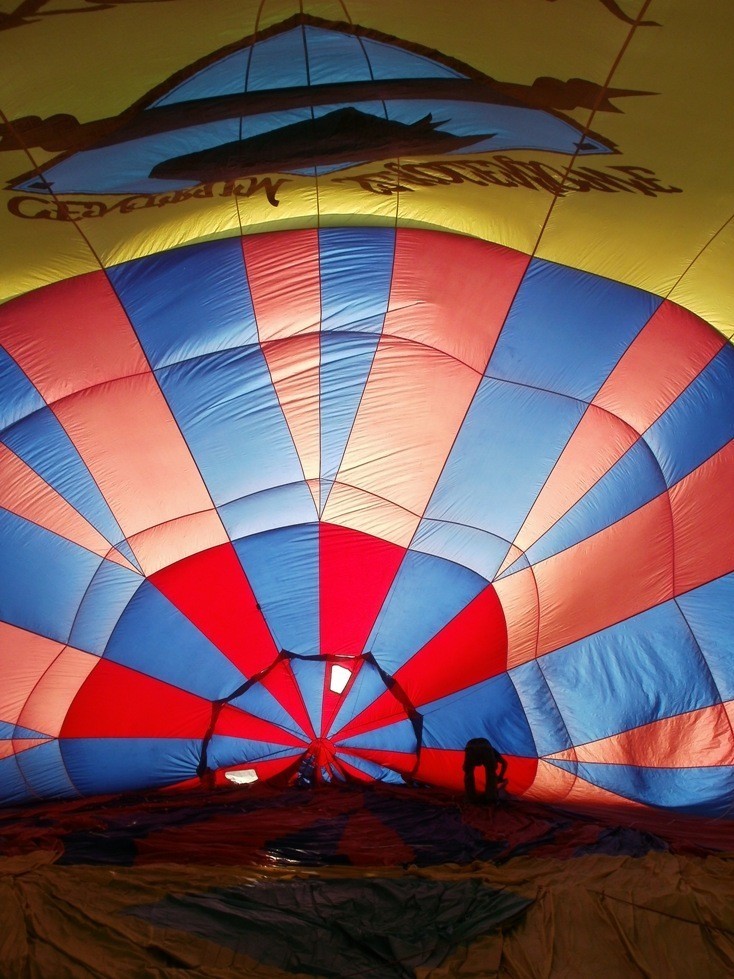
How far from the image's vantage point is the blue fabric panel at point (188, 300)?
3.31 meters

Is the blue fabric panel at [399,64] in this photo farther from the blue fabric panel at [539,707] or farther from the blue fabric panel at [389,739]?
the blue fabric panel at [389,739]

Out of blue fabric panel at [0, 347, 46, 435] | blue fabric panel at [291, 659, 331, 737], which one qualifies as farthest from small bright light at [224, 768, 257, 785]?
blue fabric panel at [0, 347, 46, 435]

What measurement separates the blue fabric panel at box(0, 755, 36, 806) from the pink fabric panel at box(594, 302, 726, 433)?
3.08 metres

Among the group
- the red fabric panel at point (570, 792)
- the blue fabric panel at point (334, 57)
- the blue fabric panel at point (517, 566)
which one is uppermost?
the blue fabric panel at point (334, 57)

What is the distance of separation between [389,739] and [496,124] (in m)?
2.91

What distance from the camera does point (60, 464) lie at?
3.87m

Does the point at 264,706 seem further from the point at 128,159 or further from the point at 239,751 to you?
the point at 128,159

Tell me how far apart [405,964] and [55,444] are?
2.35 m

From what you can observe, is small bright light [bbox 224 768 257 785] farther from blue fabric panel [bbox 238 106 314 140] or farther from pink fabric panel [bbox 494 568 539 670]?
blue fabric panel [bbox 238 106 314 140]

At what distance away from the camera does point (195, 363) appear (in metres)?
3.72

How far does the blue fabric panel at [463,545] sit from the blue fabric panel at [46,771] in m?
1.92

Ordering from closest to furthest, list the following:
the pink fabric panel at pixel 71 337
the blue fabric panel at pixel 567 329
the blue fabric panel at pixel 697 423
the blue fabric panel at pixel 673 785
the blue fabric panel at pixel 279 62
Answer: the blue fabric panel at pixel 279 62 < the pink fabric panel at pixel 71 337 < the blue fabric panel at pixel 567 329 < the blue fabric panel at pixel 697 423 < the blue fabric panel at pixel 673 785

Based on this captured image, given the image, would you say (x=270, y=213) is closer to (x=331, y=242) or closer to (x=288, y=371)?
(x=331, y=242)

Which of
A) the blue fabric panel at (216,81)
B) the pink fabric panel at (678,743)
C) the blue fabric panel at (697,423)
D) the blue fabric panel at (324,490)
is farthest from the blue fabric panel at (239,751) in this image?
the blue fabric panel at (216,81)
